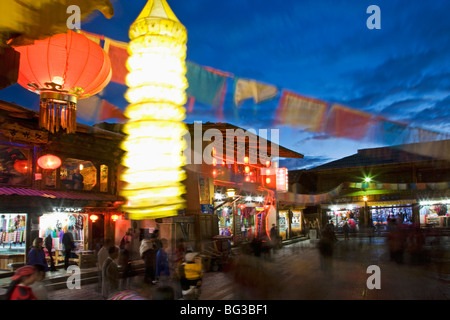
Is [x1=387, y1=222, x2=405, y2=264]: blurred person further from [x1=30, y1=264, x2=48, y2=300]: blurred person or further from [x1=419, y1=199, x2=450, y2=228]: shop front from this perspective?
[x1=419, y1=199, x2=450, y2=228]: shop front

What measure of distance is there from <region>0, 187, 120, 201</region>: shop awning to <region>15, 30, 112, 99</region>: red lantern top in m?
8.40

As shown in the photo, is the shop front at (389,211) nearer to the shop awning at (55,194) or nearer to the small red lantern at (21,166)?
the shop awning at (55,194)

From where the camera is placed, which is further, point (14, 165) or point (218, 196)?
point (218, 196)

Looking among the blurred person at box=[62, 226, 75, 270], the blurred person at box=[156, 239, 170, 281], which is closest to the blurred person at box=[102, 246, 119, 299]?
the blurred person at box=[156, 239, 170, 281]

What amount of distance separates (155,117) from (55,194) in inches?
470

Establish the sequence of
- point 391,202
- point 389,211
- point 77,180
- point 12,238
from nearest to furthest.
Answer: point 12,238, point 77,180, point 391,202, point 389,211

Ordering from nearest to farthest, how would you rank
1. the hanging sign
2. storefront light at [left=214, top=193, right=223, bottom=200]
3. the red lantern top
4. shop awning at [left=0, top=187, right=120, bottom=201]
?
the red lantern top, shop awning at [left=0, top=187, right=120, bottom=201], storefront light at [left=214, top=193, right=223, bottom=200], the hanging sign

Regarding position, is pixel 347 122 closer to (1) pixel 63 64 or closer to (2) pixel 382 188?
(1) pixel 63 64

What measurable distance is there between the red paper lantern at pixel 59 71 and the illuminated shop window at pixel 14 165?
890cm

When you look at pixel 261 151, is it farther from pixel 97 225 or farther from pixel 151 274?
pixel 151 274

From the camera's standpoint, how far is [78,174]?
53.3 ft

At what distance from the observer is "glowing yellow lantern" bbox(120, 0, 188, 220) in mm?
3891

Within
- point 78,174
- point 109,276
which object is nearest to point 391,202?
point 78,174
